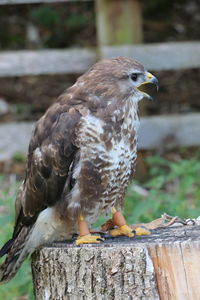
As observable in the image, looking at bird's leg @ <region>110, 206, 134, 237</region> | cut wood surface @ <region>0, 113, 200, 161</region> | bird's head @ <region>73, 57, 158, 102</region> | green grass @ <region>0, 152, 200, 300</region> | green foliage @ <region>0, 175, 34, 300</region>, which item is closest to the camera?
bird's head @ <region>73, 57, 158, 102</region>

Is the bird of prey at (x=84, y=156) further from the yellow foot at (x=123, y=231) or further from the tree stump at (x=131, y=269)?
the tree stump at (x=131, y=269)

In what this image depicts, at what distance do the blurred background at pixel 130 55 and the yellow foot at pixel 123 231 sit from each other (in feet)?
2.27

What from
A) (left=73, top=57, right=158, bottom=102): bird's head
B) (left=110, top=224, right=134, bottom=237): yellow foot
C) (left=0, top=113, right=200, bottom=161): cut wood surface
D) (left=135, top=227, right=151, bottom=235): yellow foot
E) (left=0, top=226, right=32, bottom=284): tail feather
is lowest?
(left=0, top=113, right=200, bottom=161): cut wood surface

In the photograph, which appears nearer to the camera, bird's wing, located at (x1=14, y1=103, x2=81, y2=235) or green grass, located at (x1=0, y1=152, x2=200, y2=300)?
bird's wing, located at (x1=14, y1=103, x2=81, y2=235)

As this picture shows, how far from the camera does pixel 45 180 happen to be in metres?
3.99

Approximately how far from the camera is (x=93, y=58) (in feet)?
23.6

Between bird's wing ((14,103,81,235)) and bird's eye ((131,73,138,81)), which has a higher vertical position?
bird's eye ((131,73,138,81))

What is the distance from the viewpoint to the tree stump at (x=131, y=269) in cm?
344

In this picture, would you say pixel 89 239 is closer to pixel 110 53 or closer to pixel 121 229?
pixel 121 229

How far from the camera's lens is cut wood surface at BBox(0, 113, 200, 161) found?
24.7ft

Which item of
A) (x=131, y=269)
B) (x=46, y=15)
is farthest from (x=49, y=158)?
(x=46, y=15)

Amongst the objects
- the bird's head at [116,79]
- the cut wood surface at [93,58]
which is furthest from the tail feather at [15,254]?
the cut wood surface at [93,58]

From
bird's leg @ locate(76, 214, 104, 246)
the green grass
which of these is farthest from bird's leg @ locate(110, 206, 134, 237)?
the green grass

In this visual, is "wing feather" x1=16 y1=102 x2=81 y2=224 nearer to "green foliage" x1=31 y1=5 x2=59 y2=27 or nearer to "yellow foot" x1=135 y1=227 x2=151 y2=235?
"yellow foot" x1=135 y1=227 x2=151 y2=235
